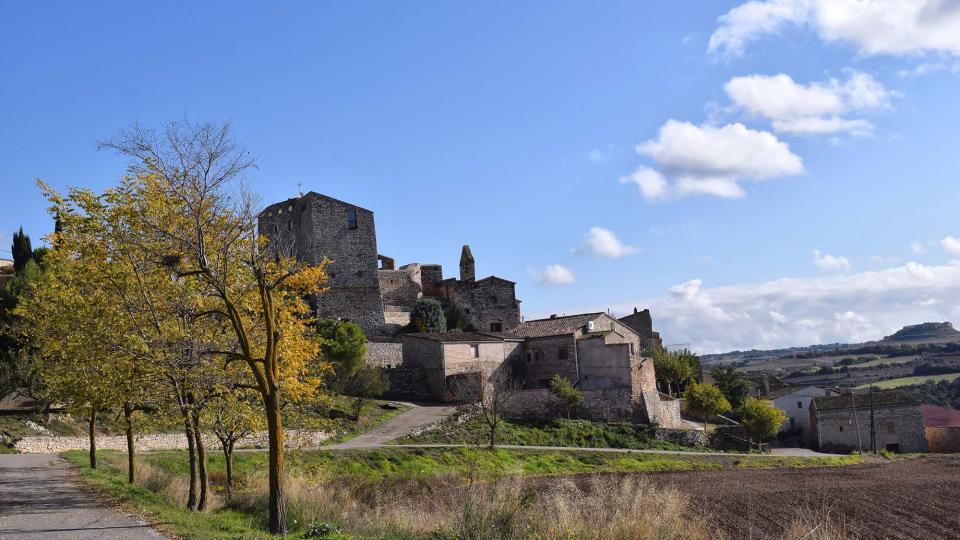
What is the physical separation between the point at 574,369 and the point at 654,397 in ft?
19.6

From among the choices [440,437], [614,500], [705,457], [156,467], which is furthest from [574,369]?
[614,500]

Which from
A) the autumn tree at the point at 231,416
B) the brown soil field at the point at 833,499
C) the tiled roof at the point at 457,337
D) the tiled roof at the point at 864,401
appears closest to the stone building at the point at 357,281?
the tiled roof at the point at 457,337

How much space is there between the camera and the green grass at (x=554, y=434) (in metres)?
44.4

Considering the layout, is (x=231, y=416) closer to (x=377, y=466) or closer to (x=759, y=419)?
(x=377, y=466)

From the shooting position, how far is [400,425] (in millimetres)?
44531

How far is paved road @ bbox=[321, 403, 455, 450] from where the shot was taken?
130 ft

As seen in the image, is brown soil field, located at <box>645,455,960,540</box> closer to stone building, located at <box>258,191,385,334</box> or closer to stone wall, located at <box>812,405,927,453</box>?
stone wall, located at <box>812,405,927,453</box>

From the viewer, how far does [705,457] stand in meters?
48.4

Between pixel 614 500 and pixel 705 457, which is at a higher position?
pixel 614 500

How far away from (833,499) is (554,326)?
3348 cm

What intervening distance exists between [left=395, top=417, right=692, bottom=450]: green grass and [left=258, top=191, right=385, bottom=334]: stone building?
18.3 metres

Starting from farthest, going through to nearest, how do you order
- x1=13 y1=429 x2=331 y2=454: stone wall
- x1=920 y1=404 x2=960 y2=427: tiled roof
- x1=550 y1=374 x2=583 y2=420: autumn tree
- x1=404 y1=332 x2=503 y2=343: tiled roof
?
x1=920 y1=404 x2=960 y2=427: tiled roof, x1=404 y1=332 x2=503 y2=343: tiled roof, x1=550 y1=374 x2=583 y2=420: autumn tree, x1=13 y1=429 x2=331 y2=454: stone wall

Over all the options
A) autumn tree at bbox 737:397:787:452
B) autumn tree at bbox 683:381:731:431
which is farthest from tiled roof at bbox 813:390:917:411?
autumn tree at bbox 683:381:731:431

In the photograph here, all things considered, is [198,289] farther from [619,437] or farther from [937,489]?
[619,437]
